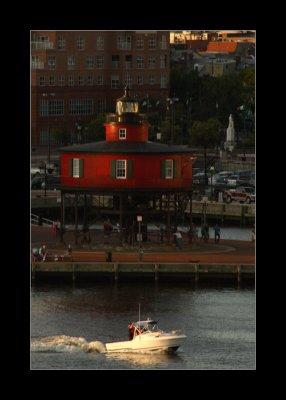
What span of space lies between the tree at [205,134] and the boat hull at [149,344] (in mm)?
56205

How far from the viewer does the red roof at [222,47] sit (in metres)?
157

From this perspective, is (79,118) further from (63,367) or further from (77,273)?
(63,367)

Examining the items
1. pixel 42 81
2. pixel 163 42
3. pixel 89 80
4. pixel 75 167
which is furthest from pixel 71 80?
pixel 75 167

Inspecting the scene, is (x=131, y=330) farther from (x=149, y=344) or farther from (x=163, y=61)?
(x=163, y=61)

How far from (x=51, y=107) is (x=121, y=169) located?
1351 inches

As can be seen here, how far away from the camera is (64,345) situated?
6544 cm

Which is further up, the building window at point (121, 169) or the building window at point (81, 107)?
the building window at point (81, 107)

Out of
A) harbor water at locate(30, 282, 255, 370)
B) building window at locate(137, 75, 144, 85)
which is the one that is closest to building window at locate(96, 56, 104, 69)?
building window at locate(137, 75, 144, 85)

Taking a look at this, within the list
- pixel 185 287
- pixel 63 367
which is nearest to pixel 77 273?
pixel 185 287

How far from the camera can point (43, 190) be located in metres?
107

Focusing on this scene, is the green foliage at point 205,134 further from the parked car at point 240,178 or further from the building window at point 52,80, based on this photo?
the building window at point 52,80

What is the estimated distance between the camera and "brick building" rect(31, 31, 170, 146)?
375ft

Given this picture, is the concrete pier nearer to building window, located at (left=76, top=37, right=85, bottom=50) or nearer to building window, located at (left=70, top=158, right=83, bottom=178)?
building window, located at (left=70, top=158, right=83, bottom=178)

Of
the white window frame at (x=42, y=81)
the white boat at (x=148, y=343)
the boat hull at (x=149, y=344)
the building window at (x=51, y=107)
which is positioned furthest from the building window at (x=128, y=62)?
the boat hull at (x=149, y=344)
